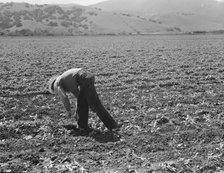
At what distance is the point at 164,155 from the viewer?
7.09 metres

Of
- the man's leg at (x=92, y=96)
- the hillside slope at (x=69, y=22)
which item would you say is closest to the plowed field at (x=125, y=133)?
the man's leg at (x=92, y=96)

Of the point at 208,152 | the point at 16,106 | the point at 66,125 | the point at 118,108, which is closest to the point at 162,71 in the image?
the point at 118,108

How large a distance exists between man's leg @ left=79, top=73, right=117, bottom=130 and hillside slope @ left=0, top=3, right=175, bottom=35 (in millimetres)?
75114

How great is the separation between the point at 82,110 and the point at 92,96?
523mm

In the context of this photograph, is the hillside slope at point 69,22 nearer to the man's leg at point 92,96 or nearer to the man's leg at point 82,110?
the man's leg at point 82,110

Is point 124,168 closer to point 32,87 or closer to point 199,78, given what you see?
point 32,87

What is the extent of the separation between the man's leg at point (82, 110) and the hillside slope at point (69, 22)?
74863mm

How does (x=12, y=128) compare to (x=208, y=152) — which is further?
(x=12, y=128)

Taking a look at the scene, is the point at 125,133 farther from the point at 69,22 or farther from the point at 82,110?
the point at 69,22

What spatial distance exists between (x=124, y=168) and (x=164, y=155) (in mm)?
1022

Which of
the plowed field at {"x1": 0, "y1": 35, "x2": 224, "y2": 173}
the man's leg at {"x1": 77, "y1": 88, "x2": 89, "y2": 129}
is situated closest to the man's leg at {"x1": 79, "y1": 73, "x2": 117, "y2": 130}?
the man's leg at {"x1": 77, "y1": 88, "x2": 89, "y2": 129}

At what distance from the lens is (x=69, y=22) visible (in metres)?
111

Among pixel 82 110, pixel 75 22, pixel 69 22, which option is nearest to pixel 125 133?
pixel 82 110

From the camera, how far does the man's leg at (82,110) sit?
27.6 feet
